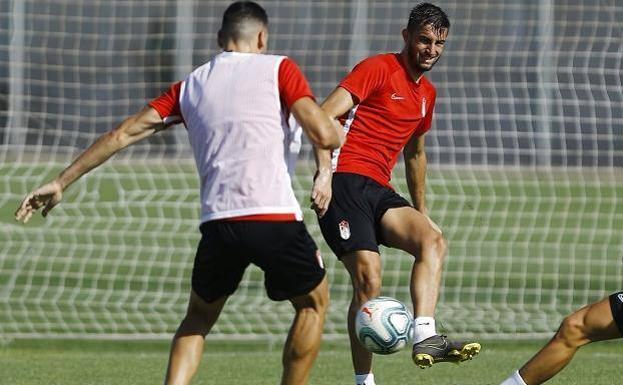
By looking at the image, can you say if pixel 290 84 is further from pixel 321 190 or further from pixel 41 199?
pixel 41 199

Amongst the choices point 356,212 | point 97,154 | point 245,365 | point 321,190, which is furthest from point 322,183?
point 245,365

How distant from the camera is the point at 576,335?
663 centimetres

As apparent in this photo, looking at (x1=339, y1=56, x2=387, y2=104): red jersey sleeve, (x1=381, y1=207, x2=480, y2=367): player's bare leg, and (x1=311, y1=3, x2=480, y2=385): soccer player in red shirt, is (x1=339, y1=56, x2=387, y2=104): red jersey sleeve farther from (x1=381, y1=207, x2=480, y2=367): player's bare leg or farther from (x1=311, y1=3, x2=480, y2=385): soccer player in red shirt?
(x1=381, y1=207, x2=480, y2=367): player's bare leg

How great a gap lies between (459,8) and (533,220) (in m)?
3.08

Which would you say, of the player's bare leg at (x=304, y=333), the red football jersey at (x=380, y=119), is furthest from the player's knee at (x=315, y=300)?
the red football jersey at (x=380, y=119)

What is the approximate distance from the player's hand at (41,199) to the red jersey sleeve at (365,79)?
2.03m

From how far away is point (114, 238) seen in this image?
1630cm

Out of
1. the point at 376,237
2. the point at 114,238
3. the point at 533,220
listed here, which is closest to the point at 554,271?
the point at 533,220

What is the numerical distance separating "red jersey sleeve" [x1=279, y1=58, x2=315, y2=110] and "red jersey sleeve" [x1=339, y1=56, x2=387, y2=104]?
1651 millimetres

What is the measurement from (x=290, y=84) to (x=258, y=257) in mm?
776

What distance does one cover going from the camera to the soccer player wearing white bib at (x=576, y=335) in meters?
6.57

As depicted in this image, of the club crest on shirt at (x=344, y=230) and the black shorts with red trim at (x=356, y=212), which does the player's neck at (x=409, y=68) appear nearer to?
the black shorts with red trim at (x=356, y=212)

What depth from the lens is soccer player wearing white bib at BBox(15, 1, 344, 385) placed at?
5914 mm

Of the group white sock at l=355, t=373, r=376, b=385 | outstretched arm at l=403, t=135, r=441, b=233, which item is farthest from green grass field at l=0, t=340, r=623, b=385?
outstretched arm at l=403, t=135, r=441, b=233
